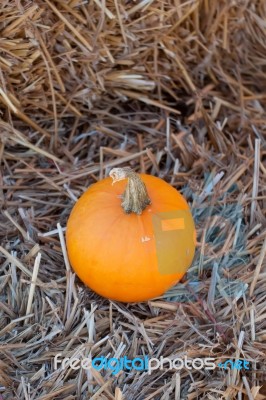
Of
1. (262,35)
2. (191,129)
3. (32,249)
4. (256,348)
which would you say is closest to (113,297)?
(32,249)

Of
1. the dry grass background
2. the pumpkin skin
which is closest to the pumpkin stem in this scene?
the pumpkin skin

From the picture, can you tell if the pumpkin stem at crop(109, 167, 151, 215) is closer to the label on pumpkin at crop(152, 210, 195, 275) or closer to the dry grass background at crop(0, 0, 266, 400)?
the label on pumpkin at crop(152, 210, 195, 275)

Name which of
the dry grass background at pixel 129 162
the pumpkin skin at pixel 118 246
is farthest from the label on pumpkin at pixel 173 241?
the dry grass background at pixel 129 162

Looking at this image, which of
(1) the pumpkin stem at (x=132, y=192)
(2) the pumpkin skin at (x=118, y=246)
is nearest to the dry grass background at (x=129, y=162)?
(2) the pumpkin skin at (x=118, y=246)

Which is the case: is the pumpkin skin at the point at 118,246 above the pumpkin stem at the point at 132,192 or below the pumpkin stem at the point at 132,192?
below

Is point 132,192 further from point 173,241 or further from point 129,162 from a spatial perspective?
point 129,162

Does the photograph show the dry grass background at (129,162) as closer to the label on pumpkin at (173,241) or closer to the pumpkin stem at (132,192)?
the label on pumpkin at (173,241)
